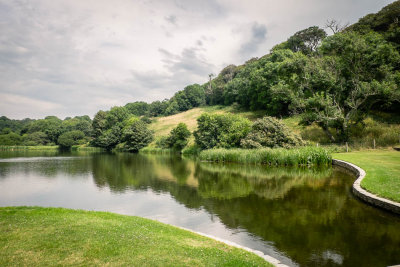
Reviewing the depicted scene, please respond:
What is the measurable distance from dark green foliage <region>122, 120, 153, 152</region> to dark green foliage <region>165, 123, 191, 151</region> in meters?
Answer: 11.1

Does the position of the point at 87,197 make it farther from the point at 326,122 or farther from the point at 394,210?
the point at 326,122

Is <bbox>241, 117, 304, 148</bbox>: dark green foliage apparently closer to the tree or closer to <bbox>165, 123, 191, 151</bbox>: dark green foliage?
the tree

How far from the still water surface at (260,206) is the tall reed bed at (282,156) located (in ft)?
11.1

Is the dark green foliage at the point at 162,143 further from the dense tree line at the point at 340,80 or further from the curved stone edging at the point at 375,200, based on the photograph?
the curved stone edging at the point at 375,200

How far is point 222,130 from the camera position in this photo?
41.9m

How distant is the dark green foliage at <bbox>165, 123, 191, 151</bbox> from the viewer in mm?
56188

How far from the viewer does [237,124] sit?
127 feet

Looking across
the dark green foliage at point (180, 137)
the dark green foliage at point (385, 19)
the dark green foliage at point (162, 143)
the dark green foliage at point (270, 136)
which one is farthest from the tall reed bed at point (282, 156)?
the dark green foliage at point (385, 19)

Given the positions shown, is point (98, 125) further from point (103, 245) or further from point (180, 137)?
point (103, 245)

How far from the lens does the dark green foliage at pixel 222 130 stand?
125 ft

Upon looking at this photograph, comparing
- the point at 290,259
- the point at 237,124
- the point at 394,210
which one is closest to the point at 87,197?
the point at 290,259

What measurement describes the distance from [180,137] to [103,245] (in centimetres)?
5109

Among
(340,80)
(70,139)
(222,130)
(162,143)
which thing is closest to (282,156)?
(222,130)

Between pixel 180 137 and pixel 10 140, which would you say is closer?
pixel 180 137
